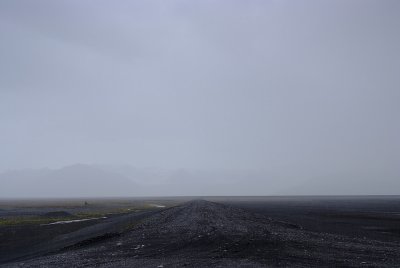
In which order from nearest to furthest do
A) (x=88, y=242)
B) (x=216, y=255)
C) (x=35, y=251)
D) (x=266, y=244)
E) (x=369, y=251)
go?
(x=216, y=255), (x=369, y=251), (x=266, y=244), (x=35, y=251), (x=88, y=242)

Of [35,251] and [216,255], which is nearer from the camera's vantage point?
[216,255]

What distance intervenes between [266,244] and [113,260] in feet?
39.8

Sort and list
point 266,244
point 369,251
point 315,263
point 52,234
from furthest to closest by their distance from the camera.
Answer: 1. point 52,234
2. point 266,244
3. point 369,251
4. point 315,263

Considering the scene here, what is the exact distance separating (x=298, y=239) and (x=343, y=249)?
19.9ft

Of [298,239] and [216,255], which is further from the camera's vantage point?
[298,239]

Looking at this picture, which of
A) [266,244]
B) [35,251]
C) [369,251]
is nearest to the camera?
[369,251]

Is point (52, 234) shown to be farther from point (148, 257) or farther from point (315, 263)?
point (315, 263)

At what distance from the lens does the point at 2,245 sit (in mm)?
39156

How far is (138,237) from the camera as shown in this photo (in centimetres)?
3994

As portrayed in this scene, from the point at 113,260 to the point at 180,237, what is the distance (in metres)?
12.0

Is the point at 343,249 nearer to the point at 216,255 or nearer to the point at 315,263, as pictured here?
the point at 315,263

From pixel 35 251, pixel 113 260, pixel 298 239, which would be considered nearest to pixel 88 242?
pixel 35 251

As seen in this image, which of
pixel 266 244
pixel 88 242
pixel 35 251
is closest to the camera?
pixel 266 244

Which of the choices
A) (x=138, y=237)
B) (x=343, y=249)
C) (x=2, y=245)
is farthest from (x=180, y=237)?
(x=2, y=245)
